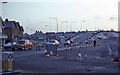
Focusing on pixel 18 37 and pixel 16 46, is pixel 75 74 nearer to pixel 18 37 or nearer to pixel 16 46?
pixel 16 46

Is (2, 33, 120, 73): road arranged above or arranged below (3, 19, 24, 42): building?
below

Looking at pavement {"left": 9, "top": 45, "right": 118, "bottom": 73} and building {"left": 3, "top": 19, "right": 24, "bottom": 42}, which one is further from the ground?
building {"left": 3, "top": 19, "right": 24, "bottom": 42}

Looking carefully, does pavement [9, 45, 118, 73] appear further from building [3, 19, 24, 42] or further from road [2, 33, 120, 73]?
building [3, 19, 24, 42]

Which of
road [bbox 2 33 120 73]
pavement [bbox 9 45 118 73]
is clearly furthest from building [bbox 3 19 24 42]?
pavement [bbox 9 45 118 73]

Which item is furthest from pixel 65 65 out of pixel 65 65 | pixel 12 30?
pixel 12 30

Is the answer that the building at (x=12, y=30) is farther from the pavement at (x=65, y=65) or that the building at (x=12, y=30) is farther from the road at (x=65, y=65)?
the pavement at (x=65, y=65)

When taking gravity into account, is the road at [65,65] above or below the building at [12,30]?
below

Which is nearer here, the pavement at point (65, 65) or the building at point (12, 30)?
the pavement at point (65, 65)

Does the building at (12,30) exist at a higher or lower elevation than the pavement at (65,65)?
higher

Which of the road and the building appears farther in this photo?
the building

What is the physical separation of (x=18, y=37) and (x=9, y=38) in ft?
36.1

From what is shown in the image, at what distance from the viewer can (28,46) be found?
60.8m

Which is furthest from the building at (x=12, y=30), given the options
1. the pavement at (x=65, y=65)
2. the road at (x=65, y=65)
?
the pavement at (x=65, y=65)

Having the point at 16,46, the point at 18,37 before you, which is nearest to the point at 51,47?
the point at 16,46
